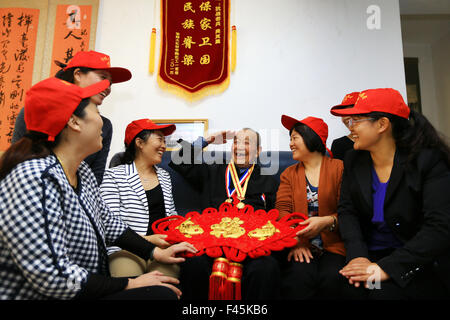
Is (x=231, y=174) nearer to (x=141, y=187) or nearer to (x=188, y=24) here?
(x=141, y=187)

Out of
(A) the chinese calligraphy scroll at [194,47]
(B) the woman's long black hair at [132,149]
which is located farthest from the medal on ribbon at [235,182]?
(A) the chinese calligraphy scroll at [194,47]

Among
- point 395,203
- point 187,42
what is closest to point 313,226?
point 395,203

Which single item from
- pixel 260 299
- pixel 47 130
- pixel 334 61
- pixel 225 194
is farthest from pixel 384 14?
pixel 47 130

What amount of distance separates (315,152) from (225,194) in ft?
2.25

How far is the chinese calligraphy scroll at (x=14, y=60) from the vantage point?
9.92 ft

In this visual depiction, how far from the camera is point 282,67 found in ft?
10.2

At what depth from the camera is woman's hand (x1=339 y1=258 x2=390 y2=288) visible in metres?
1.33

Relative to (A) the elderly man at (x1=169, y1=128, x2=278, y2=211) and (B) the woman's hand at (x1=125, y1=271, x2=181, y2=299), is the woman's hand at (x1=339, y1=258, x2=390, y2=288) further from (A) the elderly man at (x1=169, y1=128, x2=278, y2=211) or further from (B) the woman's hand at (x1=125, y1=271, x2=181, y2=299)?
(A) the elderly man at (x1=169, y1=128, x2=278, y2=211)

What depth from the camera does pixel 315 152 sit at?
7.02 ft

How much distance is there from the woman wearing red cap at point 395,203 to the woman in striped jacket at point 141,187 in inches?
36.3

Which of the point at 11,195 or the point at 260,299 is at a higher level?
the point at 11,195

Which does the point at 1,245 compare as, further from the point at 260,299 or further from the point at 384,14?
the point at 384,14

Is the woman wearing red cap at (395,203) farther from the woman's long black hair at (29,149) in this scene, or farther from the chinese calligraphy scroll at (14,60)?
the chinese calligraphy scroll at (14,60)

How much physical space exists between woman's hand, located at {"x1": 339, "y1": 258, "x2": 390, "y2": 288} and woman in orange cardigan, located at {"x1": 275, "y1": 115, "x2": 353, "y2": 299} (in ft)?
0.25
